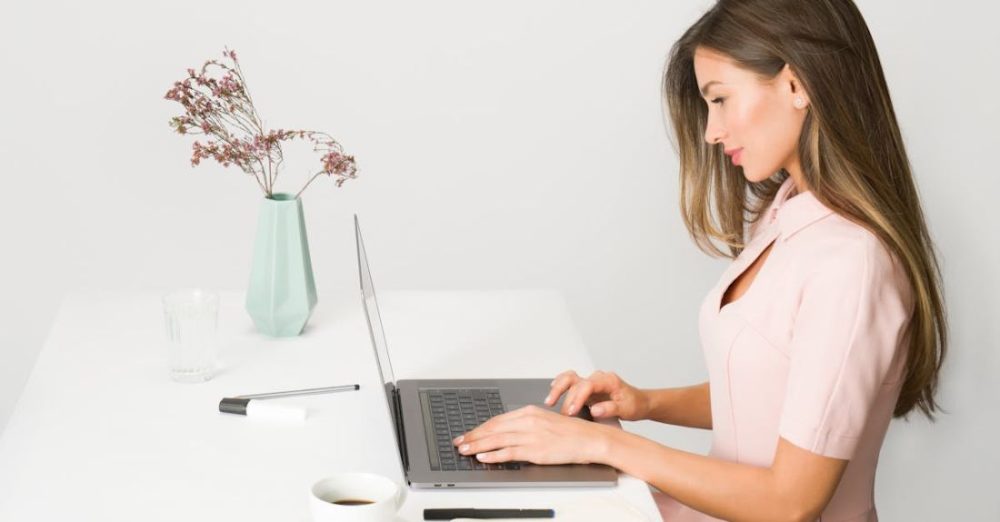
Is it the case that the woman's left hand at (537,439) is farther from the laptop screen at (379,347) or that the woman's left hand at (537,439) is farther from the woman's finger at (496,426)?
the laptop screen at (379,347)

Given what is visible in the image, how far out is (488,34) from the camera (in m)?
2.99

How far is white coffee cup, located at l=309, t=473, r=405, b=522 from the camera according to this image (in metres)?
1.14

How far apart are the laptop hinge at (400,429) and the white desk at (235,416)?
0.09 feet

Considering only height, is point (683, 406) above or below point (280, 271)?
below

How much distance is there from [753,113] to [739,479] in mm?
481

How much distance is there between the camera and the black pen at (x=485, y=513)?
1274 millimetres

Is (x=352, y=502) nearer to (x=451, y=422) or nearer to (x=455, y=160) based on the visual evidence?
(x=451, y=422)

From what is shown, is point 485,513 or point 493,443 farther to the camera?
point 493,443

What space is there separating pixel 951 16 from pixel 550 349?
159 cm

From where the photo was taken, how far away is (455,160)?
305cm

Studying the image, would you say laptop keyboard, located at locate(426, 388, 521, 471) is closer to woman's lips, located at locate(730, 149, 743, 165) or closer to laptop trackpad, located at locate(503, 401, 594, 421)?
laptop trackpad, located at locate(503, 401, 594, 421)

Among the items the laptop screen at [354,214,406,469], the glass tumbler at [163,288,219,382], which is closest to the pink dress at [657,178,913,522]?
the laptop screen at [354,214,406,469]

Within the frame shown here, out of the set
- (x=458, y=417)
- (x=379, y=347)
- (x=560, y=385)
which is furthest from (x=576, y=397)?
(x=379, y=347)

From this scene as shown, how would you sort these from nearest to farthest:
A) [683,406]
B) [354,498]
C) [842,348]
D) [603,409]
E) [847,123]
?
[354,498] → [842,348] → [847,123] → [603,409] → [683,406]
